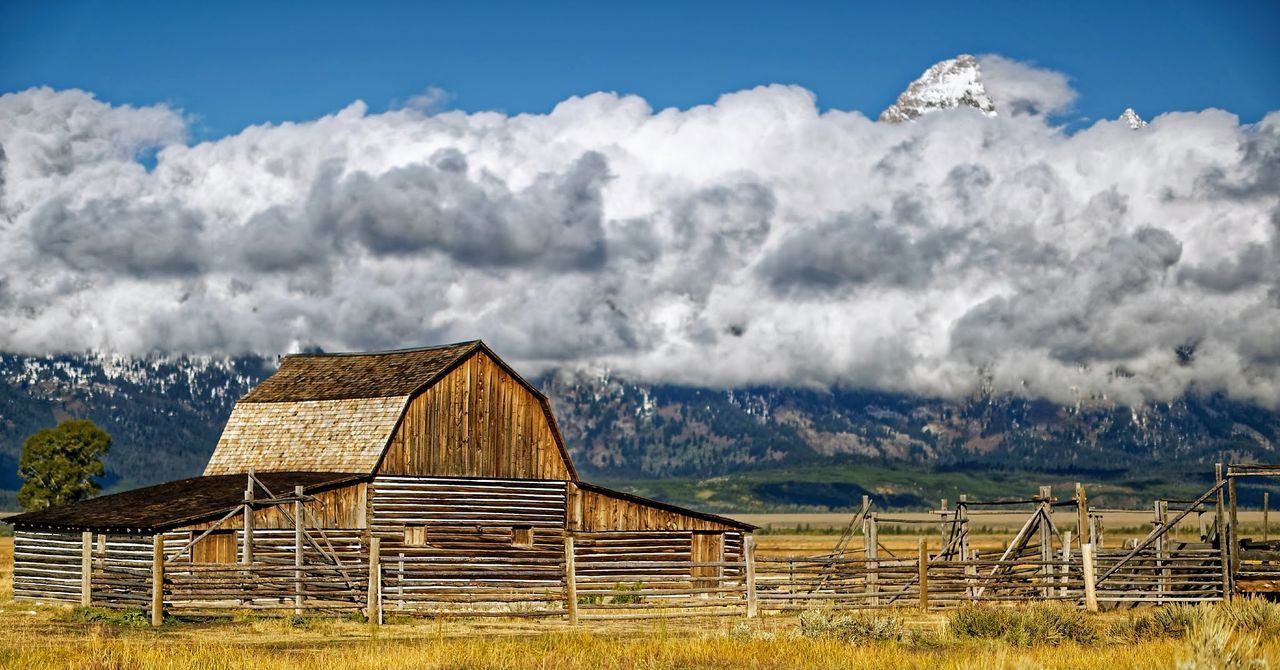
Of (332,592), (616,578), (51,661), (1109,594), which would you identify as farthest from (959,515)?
(51,661)

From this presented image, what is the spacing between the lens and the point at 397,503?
153 ft

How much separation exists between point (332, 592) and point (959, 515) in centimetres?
1586

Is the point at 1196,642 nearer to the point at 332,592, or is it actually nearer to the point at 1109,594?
the point at 1109,594

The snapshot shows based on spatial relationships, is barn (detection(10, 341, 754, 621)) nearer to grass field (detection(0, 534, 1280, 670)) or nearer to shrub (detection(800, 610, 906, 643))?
grass field (detection(0, 534, 1280, 670))

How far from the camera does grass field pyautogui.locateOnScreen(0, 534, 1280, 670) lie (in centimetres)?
2259

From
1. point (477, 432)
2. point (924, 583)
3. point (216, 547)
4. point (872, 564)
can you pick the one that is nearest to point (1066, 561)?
point (924, 583)

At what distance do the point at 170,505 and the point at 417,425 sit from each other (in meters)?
7.57

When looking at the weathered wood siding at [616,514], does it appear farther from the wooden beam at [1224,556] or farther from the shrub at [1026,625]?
the shrub at [1026,625]

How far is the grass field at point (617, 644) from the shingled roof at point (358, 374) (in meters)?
14.7

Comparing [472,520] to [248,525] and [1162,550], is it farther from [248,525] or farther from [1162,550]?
[1162,550]

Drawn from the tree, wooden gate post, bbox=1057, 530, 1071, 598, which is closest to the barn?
wooden gate post, bbox=1057, 530, 1071, 598

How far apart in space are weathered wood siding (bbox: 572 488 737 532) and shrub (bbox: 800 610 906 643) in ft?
69.5

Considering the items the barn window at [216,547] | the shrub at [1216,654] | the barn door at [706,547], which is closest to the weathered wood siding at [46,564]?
the barn window at [216,547]

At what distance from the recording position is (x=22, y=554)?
4622 centimetres
